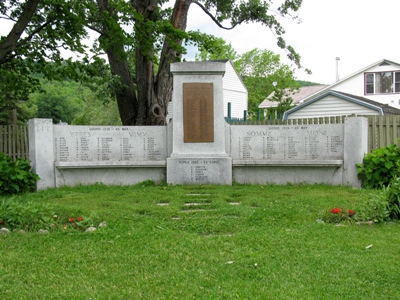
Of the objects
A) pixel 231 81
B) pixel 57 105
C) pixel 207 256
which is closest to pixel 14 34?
pixel 207 256

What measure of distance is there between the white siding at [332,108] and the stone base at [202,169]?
1249 centimetres

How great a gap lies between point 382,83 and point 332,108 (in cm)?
902

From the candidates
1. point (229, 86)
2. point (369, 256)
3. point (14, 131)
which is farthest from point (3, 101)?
point (369, 256)

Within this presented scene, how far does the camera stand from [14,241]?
500 centimetres

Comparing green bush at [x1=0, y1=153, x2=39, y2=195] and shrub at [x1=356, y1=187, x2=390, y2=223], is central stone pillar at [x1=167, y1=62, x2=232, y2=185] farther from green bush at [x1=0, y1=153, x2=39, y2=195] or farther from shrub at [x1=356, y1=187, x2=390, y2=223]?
shrub at [x1=356, y1=187, x2=390, y2=223]

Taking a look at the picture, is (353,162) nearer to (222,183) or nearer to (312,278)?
(222,183)

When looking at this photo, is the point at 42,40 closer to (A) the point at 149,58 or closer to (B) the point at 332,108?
(A) the point at 149,58

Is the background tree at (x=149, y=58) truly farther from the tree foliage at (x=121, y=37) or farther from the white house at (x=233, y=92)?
the white house at (x=233, y=92)

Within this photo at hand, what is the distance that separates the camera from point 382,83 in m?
27.8

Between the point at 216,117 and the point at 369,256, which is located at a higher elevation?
the point at 216,117

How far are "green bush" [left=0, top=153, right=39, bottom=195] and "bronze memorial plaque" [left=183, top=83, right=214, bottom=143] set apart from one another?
11.9ft

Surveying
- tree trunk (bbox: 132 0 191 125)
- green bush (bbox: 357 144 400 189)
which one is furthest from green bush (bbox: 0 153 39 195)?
green bush (bbox: 357 144 400 189)

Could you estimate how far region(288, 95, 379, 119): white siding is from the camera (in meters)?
20.0

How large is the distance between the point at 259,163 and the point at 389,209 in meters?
4.05
